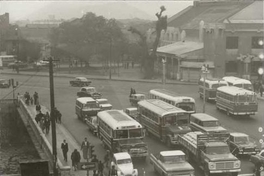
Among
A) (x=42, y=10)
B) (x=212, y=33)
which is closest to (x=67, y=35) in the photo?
(x=42, y=10)

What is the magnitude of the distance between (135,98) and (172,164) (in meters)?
18.0

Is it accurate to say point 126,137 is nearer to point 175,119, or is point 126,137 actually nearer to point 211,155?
point 175,119

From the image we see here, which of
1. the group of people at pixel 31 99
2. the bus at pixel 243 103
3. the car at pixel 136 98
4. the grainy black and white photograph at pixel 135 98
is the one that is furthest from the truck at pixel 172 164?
the group of people at pixel 31 99

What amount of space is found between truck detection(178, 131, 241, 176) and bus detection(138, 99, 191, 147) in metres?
1.74

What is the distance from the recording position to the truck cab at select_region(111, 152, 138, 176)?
66.2 ft

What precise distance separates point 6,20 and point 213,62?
31.8m

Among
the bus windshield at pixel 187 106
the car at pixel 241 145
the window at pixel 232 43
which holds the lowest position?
the car at pixel 241 145

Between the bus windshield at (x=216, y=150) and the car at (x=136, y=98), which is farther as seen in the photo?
the car at (x=136, y=98)

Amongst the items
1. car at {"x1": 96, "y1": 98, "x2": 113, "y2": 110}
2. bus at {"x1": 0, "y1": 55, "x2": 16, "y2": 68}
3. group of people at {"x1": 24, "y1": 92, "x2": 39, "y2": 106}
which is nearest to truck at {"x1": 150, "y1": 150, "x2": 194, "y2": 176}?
car at {"x1": 96, "y1": 98, "x2": 113, "y2": 110}

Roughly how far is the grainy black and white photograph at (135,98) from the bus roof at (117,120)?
2.3 inches

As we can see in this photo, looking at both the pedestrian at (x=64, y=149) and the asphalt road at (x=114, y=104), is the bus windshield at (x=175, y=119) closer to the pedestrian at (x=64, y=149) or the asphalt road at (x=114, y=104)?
the asphalt road at (x=114, y=104)

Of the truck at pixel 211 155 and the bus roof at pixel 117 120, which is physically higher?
the bus roof at pixel 117 120

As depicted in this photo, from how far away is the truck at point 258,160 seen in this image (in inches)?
834

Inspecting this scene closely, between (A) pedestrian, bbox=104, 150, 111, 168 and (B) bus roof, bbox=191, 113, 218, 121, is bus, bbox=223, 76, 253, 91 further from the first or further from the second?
(A) pedestrian, bbox=104, 150, 111, 168
